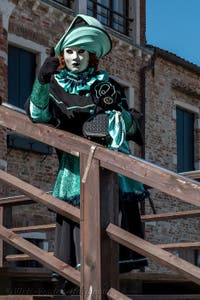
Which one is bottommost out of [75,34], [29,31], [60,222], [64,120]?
[60,222]

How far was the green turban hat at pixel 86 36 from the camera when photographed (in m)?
4.25

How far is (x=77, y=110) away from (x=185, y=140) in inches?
497

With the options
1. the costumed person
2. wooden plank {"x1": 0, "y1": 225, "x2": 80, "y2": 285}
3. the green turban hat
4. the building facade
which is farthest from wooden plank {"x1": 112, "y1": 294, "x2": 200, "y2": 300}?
the building facade

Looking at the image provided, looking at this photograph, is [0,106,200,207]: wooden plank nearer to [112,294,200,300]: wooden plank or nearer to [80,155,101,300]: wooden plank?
[80,155,101,300]: wooden plank

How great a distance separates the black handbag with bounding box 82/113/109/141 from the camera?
4008 millimetres

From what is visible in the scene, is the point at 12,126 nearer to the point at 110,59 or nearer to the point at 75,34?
the point at 75,34

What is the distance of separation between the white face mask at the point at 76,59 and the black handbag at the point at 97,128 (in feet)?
1.32

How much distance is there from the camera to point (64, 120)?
4188mm

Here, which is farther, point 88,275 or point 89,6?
point 89,6

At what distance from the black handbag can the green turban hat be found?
50 centimetres

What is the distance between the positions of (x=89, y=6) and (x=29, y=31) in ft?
7.53

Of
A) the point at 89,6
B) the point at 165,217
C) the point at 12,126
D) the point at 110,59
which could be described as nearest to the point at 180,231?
the point at 110,59

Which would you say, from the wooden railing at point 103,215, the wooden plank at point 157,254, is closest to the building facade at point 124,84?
the wooden railing at point 103,215

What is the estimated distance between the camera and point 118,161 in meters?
3.68
